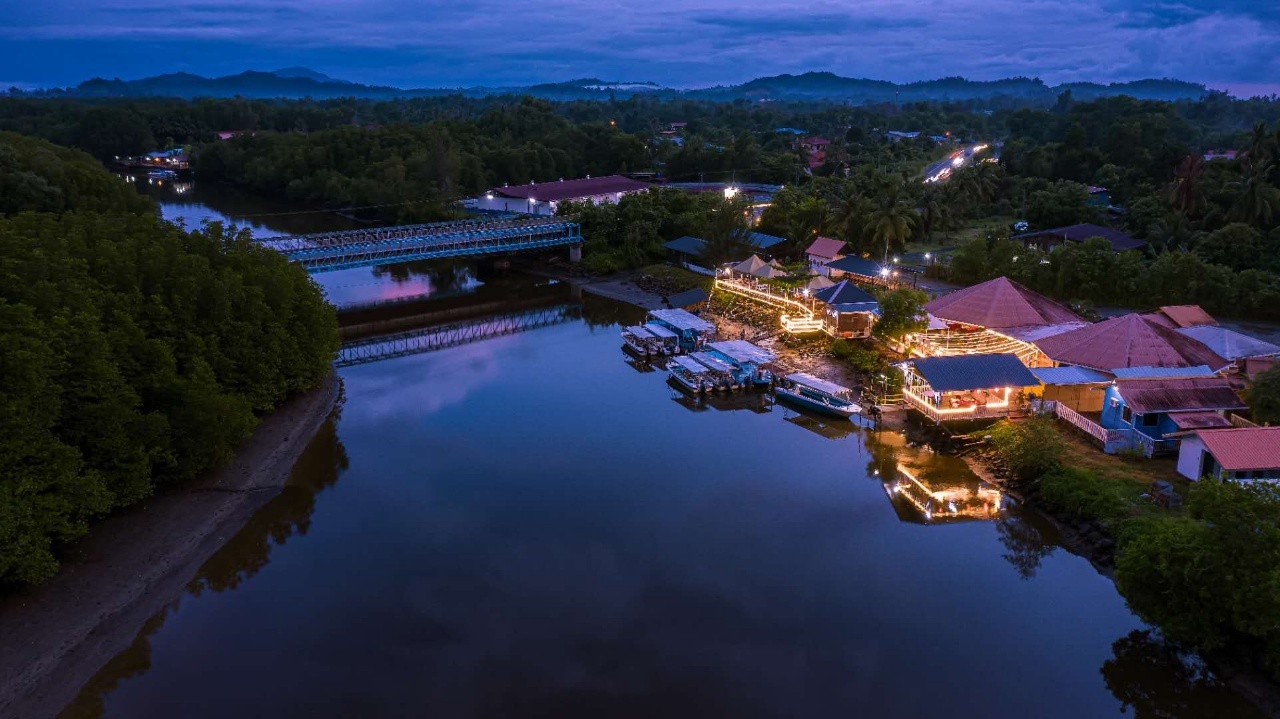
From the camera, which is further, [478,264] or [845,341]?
[478,264]

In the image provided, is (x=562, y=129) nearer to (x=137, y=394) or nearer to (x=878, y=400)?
(x=878, y=400)

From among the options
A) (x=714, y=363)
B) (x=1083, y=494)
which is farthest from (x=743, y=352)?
(x=1083, y=494)

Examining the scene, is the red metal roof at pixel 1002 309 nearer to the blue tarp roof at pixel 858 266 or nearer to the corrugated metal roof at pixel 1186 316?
the corrugated metal roof at pixel 1186 316

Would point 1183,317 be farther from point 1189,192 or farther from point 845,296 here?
point 1189,192

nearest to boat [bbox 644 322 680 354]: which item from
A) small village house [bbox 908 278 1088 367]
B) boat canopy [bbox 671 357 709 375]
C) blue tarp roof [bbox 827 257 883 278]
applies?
boat canopy [bbox 671 357 709 375]

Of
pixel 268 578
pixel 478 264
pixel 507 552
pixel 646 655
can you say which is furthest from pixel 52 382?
pixel 478 264

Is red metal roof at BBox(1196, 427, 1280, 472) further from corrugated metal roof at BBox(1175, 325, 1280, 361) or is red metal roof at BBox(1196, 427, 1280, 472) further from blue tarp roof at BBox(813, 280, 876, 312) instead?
blue tarp roof at BBox(813, 280, 876, 312)
